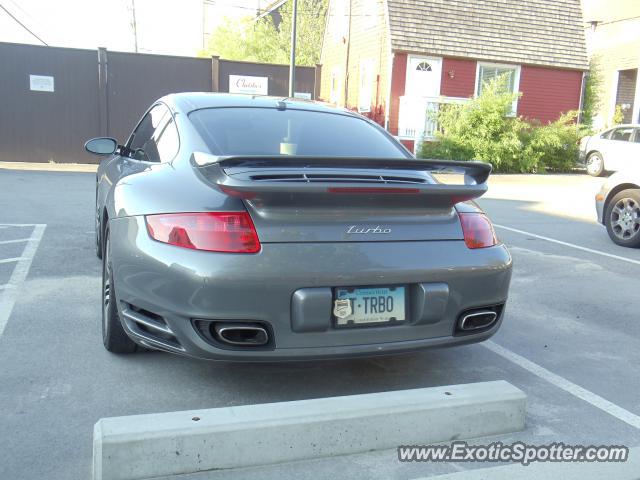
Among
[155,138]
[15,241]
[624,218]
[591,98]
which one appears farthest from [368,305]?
[591,98]

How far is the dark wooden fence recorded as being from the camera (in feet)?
53.0

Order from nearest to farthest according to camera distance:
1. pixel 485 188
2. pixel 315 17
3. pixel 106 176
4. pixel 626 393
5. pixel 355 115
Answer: pixel 485 188 < pixel 626 393 < pixel 355 115 < pixel 106 176 < pixel 315 17

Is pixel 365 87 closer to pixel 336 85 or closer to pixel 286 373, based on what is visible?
pixel 336 85

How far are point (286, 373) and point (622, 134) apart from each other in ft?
54.7

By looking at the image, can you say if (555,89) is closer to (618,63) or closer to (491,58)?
(491,58)

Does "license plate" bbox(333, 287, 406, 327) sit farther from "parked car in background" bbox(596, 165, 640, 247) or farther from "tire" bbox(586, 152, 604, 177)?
"tire" bbox(586, 152, 604, 177)

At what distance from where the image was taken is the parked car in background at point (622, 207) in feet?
25.2

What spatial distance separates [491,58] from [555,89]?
280 cm

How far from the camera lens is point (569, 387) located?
3.58 m

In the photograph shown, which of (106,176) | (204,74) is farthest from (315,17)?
(106,176)

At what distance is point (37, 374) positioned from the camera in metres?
3.41

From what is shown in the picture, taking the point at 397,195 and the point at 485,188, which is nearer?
the point at 397,195

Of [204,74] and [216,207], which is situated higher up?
[204,74]

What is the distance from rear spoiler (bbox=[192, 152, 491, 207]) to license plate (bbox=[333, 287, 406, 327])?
453 millimetres
